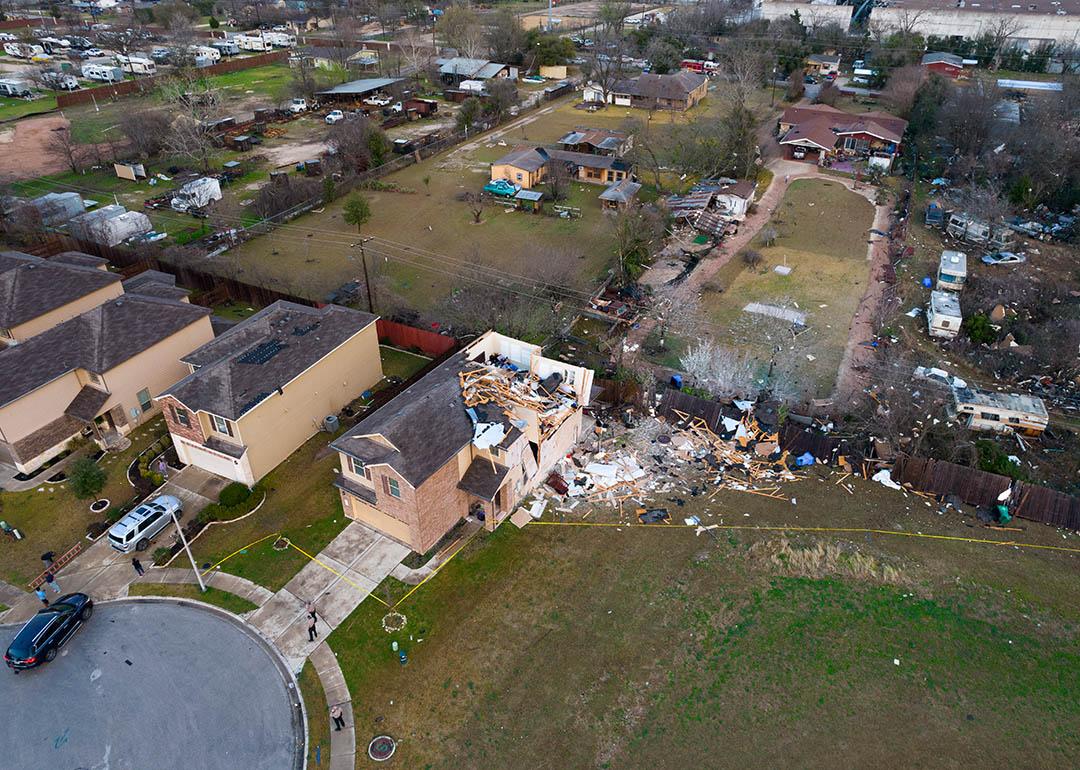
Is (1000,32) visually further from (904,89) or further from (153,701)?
(153,701)

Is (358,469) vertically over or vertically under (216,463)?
over

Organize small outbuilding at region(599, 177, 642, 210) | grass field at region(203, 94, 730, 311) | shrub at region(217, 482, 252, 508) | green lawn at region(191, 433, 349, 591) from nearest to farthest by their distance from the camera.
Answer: green lawn at region(191, 433, 349, 591) < shrub at region(217, 482, 252, 508) < grass field at region(203, 94, 730, 311) < small outbuilding at region(599, 177, 642, 210)

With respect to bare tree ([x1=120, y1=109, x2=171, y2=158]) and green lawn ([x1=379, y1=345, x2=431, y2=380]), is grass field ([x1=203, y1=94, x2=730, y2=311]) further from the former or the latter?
bare tree ([x1=120, y1=109, x2=171, y2=158])

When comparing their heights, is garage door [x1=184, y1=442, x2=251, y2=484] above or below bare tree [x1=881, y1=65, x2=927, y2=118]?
below

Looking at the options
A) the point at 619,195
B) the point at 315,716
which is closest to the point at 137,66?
the point at 619,195

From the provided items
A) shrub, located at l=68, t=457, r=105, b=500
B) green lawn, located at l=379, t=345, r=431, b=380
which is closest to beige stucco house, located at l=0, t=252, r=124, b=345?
shrub, located at l=68, t=457, r=105, b=500

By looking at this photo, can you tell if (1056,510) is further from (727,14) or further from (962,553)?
(727,14)
